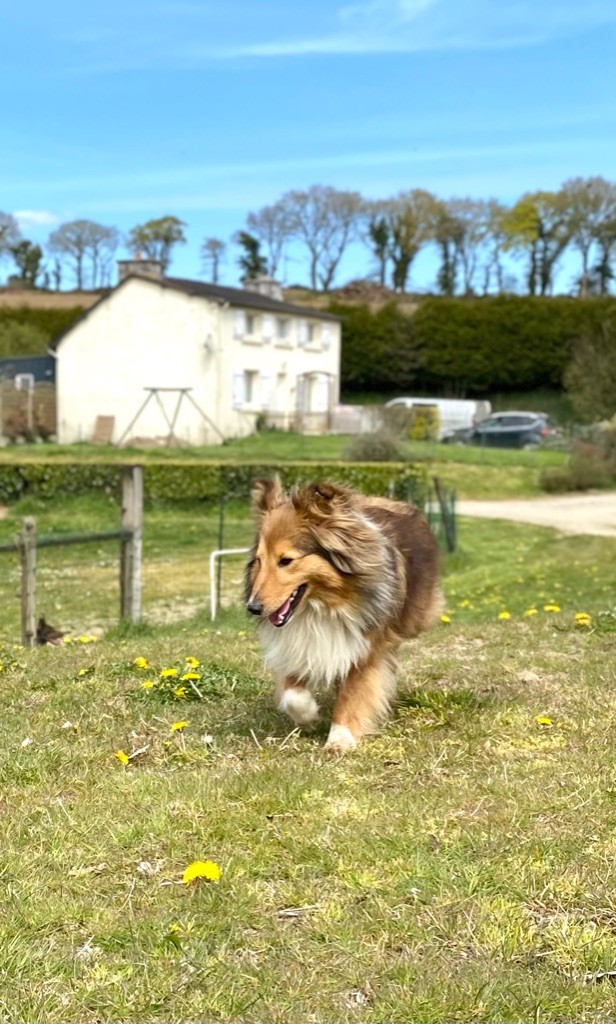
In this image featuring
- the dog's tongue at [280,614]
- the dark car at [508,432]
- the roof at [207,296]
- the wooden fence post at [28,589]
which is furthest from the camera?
the dark car at [508,432]

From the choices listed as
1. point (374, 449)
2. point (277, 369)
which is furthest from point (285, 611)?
point (277, 369)

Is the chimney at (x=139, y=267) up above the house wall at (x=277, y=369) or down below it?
above

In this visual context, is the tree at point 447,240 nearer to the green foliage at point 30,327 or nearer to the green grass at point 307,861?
the green foliage at point 30,327

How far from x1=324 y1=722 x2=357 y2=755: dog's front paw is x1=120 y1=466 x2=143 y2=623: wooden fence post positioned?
7.54 meters

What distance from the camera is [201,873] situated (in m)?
3.69

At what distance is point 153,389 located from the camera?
45594 mm

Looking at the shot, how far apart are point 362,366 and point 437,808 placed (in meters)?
64.7

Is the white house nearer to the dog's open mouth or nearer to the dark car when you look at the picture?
the dark car

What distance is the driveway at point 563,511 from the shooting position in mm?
27359

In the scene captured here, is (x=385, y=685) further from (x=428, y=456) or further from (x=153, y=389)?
(x=153, y=389)

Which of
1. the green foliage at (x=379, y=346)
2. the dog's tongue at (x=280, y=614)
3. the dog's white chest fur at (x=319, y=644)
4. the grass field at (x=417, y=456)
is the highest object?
the green foliage at (x=379, y=346)

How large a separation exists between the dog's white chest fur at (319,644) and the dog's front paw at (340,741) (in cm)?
24

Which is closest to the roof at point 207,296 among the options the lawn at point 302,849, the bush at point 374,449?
the bush at point 374,449

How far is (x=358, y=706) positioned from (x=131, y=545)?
24.8 feet
